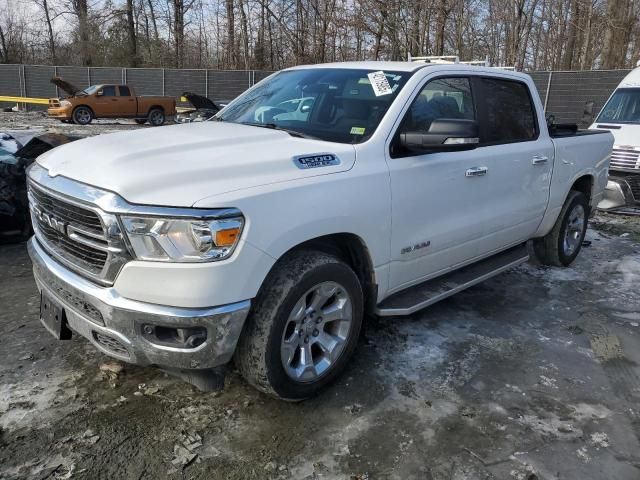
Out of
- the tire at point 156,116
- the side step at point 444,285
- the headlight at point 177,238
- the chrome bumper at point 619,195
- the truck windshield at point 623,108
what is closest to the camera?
the headlight at point 177,238

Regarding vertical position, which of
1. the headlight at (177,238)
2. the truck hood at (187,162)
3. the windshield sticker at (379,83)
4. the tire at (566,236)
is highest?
the windshield sticker at (379,83)

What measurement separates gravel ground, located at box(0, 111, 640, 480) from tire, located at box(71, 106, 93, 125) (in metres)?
19.1

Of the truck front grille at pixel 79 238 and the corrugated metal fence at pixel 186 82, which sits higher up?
the corrugated metal fence at pixel 186 82

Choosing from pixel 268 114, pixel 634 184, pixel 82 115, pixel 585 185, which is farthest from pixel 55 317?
pixel 82 115

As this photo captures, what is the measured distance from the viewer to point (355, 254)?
335 cm

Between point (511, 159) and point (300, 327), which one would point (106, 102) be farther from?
point (300, 327)

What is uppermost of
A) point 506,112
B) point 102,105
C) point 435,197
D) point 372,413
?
point 506,112

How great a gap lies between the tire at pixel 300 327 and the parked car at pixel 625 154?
6.57 m

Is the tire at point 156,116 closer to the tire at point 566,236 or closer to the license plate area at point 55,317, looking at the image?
the tire at point 566,236

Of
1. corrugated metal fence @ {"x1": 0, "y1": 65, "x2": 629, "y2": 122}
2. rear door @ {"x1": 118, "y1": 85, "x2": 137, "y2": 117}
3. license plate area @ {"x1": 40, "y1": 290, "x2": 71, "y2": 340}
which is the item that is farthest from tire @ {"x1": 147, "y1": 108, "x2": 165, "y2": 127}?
license plate area @ {"x1": 40, "y1": 290, "x2": 71, "y2": 340}

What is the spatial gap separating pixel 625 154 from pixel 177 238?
8.08 meters

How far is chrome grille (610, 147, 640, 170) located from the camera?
8266 millimetres

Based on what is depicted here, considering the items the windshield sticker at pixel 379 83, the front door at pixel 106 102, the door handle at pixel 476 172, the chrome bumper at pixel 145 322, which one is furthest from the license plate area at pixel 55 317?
the front door at pixel 106 102

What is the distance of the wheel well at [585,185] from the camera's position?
5848mm
